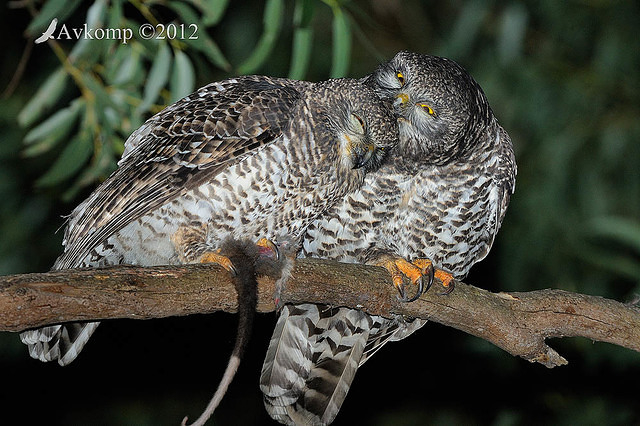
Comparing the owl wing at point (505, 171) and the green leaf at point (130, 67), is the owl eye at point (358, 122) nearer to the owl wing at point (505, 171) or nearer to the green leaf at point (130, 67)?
the owl wing at point (505, 171)

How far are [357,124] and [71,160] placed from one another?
3.72ft

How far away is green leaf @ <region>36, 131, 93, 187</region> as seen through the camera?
2.90 metres

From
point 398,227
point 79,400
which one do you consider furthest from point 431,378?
point 398,227

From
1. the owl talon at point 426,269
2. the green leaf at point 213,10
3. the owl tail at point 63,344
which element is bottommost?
the owl tail at point 63,344

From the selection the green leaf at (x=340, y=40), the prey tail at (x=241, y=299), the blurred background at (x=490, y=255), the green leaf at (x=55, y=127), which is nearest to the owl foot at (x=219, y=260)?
the prey tail at (x=241, y=299)

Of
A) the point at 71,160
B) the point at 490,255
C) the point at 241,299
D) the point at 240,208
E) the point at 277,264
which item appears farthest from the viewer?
the point at 490,255

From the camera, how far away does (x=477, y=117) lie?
8.64 feet

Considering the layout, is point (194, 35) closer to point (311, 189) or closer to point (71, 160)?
point (71, 160)

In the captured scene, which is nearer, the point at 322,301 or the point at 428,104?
the point at 322,301

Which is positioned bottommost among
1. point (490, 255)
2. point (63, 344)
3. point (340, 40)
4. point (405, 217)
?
point (490, 255)

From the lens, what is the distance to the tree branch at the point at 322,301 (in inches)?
71.7

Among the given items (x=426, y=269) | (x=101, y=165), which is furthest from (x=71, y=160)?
(x=426, y=269)

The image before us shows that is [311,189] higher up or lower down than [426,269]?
higher up

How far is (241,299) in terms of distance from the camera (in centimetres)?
207
